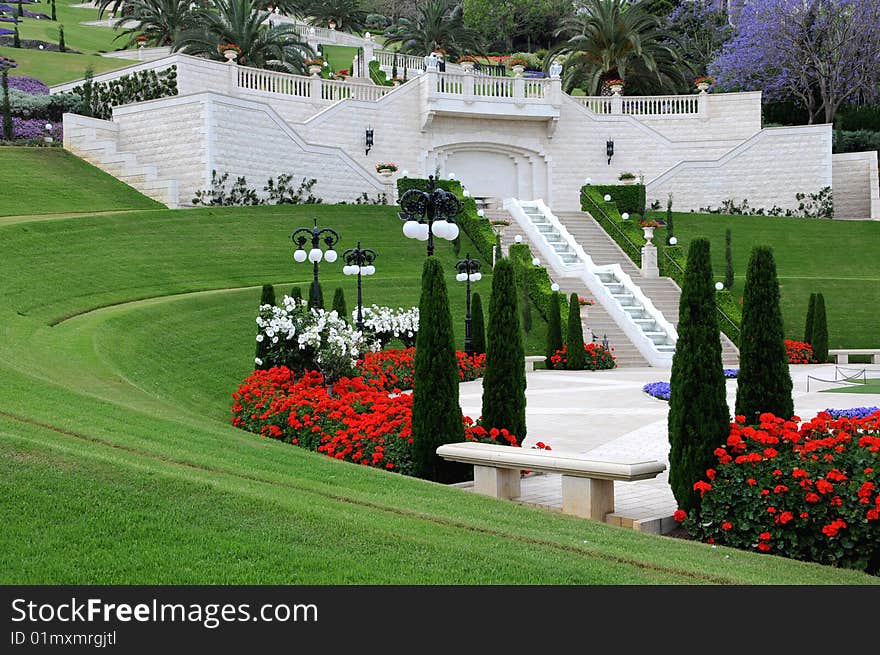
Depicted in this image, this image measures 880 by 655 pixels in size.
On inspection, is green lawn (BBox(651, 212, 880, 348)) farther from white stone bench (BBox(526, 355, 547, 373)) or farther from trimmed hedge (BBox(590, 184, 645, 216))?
white stone bench (BBox(526, 355, 547, 373))

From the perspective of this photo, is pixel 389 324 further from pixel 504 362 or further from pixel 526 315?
pixel 504 362

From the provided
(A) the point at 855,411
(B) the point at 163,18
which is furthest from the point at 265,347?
(B) the point at 163,18

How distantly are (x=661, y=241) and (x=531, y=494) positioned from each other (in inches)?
972

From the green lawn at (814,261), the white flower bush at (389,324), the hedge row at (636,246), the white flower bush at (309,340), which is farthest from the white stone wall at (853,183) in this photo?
the white flower bush at (309,340)

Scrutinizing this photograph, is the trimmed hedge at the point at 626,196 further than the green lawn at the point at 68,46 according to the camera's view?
No

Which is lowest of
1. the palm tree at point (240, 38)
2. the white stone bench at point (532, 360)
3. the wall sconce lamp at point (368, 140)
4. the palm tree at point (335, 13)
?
the white stone bench at point (532, 360)

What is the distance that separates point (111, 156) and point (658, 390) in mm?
21959

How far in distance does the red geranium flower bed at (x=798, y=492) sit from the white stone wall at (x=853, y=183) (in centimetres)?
3650

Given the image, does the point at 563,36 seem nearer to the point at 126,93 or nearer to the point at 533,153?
the point at 533,153

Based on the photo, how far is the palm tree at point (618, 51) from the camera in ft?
152

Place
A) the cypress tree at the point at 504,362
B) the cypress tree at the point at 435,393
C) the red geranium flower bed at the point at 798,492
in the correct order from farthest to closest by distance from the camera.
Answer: the cypress tree at the point at 504,362 < the cypress tree at the point at 435,393 < the red geranium flower bed at the point at 798,492

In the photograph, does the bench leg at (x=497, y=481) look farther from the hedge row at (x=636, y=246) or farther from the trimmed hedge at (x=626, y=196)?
the trimmed hedge at (x=626, y=196)
